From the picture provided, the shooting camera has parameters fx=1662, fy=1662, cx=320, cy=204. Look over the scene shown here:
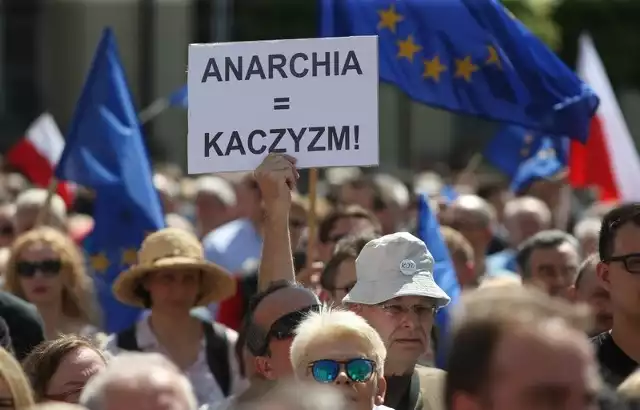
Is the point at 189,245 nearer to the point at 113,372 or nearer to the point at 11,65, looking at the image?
the point at 113,372

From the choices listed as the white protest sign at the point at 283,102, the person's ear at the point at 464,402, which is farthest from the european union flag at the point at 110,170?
the person's ear at the point at 464,402

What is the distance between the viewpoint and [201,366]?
7.50m

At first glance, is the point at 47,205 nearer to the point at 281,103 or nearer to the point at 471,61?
the point at 471,61

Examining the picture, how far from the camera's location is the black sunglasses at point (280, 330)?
5.74 metres

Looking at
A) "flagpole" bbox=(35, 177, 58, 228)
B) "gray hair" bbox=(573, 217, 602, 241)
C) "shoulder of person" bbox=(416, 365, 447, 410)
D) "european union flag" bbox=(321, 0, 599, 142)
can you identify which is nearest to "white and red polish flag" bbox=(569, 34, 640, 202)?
"gray hair" bbox=(573, 217, 602, 241)

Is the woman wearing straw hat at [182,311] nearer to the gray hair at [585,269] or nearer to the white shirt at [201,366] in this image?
the white shirt at [201,366]

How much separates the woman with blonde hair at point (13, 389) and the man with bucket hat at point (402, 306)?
171 cm

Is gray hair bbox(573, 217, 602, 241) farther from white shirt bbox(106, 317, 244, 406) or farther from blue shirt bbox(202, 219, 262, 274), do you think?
white shirt bbox(106, 317, 244, 406)

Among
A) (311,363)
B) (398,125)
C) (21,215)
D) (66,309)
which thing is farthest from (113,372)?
(398,125)

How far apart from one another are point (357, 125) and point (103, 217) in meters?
3.55

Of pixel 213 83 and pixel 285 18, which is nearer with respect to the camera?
pixel 213 83

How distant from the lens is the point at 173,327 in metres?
7.62

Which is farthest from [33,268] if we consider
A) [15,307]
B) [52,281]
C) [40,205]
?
[40,205]

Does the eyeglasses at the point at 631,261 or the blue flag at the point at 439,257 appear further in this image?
the blue flag at the point at 439,257
